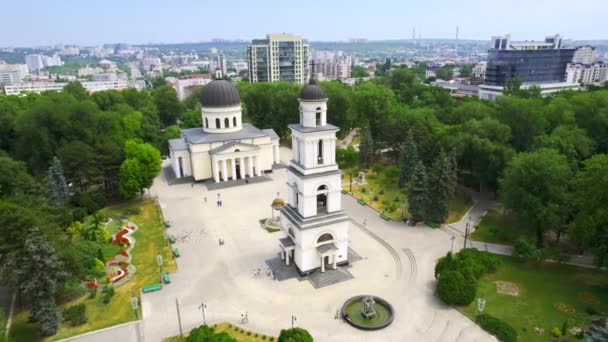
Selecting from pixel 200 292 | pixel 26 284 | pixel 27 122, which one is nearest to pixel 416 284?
pixel 200 292

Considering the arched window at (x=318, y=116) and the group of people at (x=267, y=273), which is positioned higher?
the arched window at (x=318, y=116)

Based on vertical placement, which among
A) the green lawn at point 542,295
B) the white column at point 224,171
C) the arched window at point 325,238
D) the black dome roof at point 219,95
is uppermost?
the black dome roof at point 219,95

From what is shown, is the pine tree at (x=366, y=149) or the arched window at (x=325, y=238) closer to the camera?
the arched window at (x=325, y=238)

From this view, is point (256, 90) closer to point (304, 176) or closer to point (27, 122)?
point (27, 122)

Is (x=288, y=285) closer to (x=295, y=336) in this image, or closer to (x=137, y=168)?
(x=295, y=336)

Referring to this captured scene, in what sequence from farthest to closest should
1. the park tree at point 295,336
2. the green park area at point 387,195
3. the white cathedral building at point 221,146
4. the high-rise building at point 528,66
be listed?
the high-rise building at point 528,66 < the white cathedral building at point 221,146 < the green park area at point 387,195 < the park tree at point 295,336

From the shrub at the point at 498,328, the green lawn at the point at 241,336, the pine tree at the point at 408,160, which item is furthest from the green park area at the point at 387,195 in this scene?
the green lawn at the point at 241,336

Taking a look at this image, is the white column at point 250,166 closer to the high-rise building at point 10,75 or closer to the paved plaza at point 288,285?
the paved plaza at point 288,285
